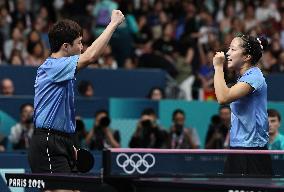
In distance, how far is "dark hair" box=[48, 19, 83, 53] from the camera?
934 centimetres

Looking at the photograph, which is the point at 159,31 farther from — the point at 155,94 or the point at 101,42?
the point at 101,42

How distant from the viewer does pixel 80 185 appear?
813 cm

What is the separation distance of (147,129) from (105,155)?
26.9 ft

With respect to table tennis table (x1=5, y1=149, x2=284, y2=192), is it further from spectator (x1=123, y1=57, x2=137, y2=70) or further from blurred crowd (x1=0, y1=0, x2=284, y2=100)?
spectator (x1=123, y1=57, x2=137, y2=70)

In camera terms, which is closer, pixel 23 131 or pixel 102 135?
pixel 23 131

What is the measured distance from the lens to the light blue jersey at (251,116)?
31.3 ft

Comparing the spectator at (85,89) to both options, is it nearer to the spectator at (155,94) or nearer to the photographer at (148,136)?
the spectator at (155,94)

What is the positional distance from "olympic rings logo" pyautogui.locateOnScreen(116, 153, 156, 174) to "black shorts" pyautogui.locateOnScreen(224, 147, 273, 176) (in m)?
0.86

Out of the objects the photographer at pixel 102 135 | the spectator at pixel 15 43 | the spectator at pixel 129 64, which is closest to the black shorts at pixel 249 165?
the photographer at pixel 102 135

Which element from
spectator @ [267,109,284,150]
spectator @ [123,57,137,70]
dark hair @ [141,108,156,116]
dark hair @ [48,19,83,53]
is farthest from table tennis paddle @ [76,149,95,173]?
spectator @ [123,57,137,70]

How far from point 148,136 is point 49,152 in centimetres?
661

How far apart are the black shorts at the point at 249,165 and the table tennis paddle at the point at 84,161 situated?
1302 millimetres

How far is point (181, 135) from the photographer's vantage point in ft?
53.3

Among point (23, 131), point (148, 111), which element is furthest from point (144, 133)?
point (23, 131)
